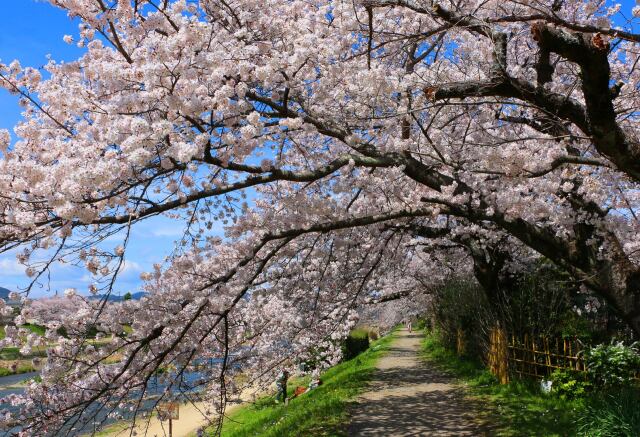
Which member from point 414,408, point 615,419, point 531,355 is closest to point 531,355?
point 531,355

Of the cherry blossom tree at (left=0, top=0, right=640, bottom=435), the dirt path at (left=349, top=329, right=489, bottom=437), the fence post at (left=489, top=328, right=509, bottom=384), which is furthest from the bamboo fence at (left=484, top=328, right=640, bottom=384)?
the cherry blossom tree at (left=0, top=0, right=640, bottom=435)

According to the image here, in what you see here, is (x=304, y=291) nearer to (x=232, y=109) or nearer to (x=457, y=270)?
(x=232, y=109)

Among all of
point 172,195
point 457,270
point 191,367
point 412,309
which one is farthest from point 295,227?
point 412,309

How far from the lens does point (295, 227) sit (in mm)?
5742

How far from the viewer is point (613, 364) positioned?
7980 millimetres

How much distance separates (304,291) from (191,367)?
3.76 m

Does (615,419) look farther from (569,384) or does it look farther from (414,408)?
(414,408)

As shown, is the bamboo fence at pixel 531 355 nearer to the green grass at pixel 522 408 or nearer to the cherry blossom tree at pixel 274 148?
the green grass at pixel 522 408

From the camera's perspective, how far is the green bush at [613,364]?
780 cm

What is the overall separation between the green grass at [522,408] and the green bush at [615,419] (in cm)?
32

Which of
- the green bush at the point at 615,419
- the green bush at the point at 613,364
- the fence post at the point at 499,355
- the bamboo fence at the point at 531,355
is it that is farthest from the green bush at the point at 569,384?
the green bush at the point at 615,419

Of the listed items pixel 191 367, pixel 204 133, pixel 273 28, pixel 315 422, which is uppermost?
pixel 273 28

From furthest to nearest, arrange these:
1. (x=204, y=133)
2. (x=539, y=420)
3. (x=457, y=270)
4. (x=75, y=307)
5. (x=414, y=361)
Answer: (x=414, y=361) → (x=457, y=270) → (x=539, y=420) → (x=75, y=307) → (x=204, y=133)

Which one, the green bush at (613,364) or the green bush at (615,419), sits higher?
the green bush at (613,364)
